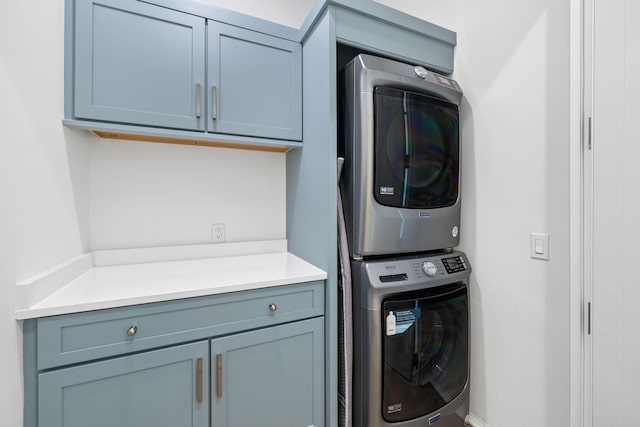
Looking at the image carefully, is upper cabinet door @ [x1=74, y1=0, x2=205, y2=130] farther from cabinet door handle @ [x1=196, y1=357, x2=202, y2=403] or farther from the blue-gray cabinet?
cabinet door handle @ [x1=196, y1=357, x2=202, y2=403]

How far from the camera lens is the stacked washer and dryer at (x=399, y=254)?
4.30 feet

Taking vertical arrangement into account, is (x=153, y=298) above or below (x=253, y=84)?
below

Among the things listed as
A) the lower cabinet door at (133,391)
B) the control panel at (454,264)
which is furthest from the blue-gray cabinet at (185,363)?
the control panel at (454,264)

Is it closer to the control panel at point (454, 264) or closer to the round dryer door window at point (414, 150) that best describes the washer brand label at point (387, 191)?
the round dryer door window at point (414, 150)

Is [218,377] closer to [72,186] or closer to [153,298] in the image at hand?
[153,298]

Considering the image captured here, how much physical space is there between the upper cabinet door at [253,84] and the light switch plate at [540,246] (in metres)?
Answer: 1.28

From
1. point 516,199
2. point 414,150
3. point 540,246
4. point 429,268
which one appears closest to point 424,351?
point 429,268

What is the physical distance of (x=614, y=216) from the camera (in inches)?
40.1

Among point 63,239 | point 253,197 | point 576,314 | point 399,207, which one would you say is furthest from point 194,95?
point 576,314

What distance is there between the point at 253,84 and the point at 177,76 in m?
0.37

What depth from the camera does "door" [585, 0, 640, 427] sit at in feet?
3.22

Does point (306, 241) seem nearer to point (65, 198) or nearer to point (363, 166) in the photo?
point (363, 166)

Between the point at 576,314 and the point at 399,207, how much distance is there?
787 mm

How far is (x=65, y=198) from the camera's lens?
1238 millimetres
